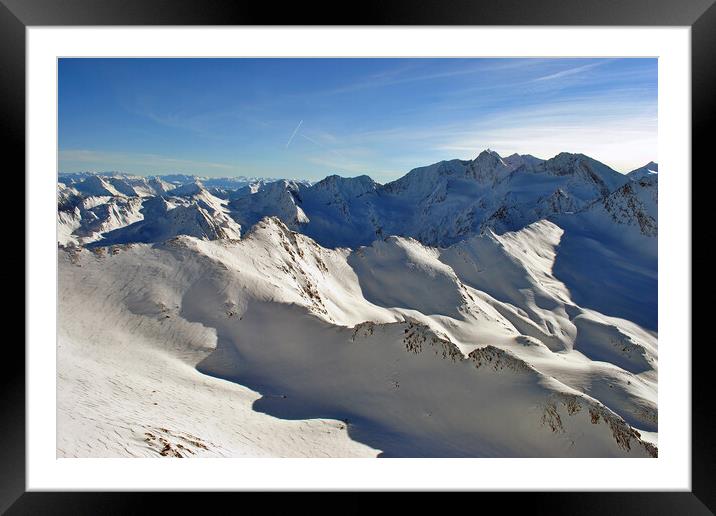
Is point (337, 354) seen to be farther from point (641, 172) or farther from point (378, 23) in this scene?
point (641, 172)

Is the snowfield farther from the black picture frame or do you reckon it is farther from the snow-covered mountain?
the snow-covered mountain

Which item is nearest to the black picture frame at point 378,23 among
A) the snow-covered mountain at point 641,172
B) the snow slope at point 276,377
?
the snow slope at point 276,377

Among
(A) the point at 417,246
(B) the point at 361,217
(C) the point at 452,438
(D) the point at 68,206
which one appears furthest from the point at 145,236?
(C) the point at 452,438

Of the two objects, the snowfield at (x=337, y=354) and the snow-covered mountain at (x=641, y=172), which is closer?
the snowfield at (x=337, y=354)

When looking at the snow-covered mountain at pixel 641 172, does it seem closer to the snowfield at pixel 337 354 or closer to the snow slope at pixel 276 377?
the snowfield at pixel 337 354

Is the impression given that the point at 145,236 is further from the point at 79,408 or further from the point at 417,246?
the point at 79,408

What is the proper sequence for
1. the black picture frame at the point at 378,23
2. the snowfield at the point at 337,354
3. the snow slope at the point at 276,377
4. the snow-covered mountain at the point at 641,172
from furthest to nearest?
the snow-covered mountain at the point at 641,172, the snowfield at the point at 337,354, the snow slope at the point at 276,377, the black picture frame at the point at 378,23
